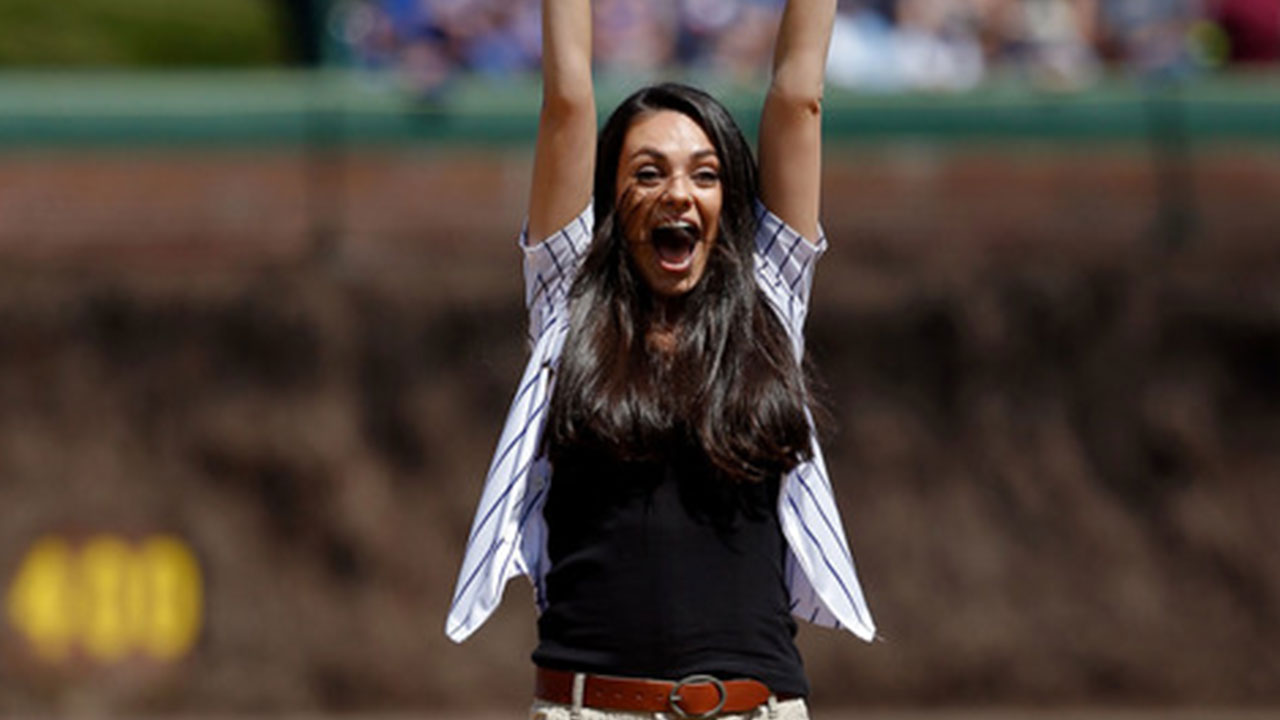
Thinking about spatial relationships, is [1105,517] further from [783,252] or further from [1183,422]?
[783,252]

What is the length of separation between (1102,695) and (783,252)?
6514mm

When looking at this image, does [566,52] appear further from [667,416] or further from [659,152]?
[667,416]

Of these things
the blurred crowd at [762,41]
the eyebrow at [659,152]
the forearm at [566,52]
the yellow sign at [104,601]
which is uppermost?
the blurred crowd at [762,41]

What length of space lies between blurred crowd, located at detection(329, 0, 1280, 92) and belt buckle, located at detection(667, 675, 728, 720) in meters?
7.48

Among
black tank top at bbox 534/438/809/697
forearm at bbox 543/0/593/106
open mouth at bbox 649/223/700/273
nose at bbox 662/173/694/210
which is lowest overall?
black tank top at bbox 534/438/809/697

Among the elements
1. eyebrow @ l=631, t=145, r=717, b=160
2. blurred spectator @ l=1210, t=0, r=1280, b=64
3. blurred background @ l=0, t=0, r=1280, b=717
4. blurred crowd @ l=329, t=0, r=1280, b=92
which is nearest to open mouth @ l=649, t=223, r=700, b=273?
eyebrow @ l=631, t=145, r=717, b=160

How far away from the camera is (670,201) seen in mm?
3916

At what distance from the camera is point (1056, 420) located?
1015 cm

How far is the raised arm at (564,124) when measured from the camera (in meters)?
3.90

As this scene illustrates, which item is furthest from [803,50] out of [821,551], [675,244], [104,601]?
[104,601]

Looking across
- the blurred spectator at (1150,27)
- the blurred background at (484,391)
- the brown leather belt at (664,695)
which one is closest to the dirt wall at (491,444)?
the blurred background at (484,391)

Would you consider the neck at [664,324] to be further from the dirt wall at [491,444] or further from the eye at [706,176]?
the dirt wall at [491,444]

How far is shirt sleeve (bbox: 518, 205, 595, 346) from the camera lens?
3957 mm

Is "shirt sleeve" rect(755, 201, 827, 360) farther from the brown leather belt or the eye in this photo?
the brown leather belt
